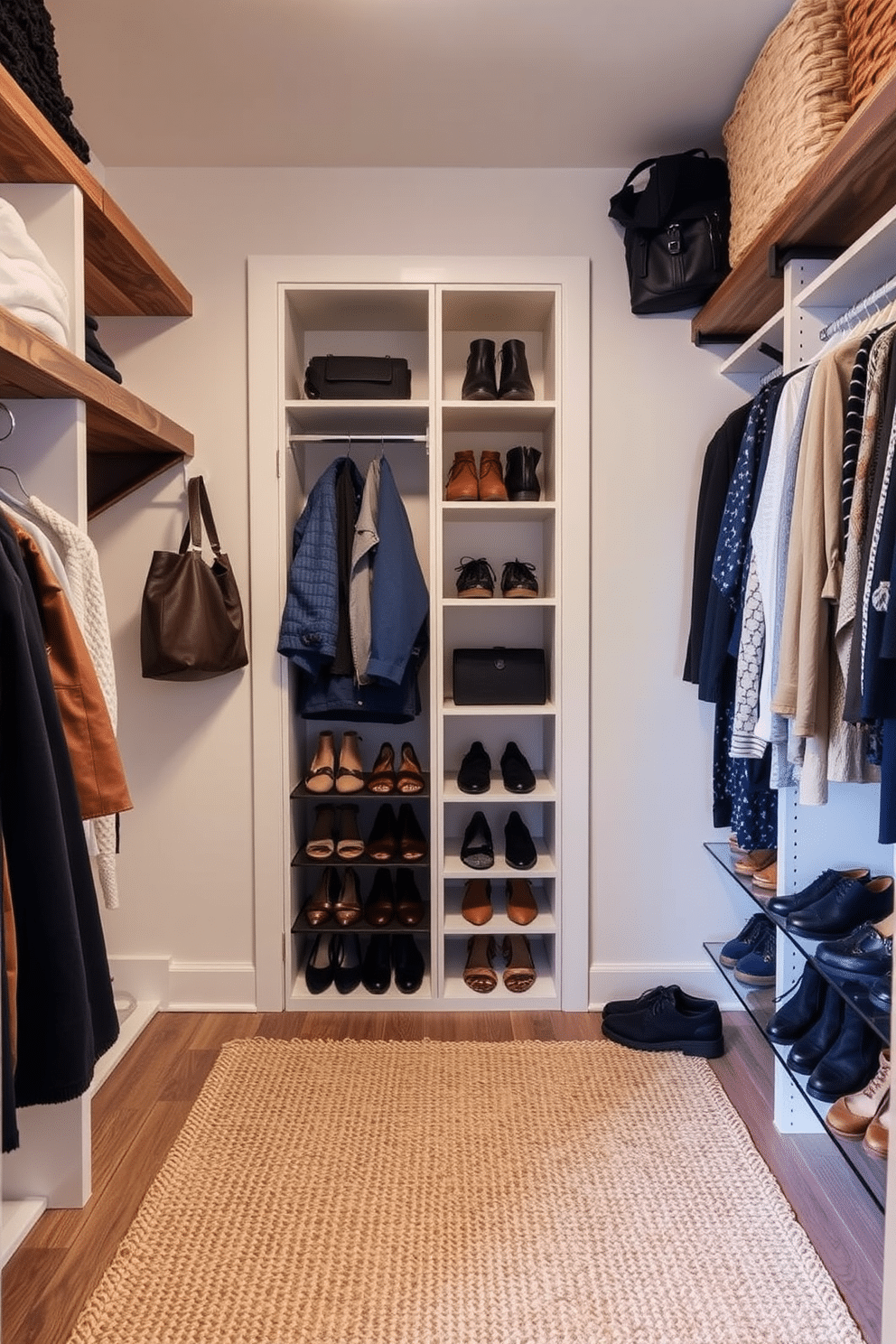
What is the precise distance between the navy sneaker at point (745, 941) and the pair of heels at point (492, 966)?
0.56 m

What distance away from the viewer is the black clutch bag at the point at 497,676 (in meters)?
2.42

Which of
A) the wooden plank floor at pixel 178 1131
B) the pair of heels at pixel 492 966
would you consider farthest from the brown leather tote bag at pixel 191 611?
the pair of heels at pixel 492 966

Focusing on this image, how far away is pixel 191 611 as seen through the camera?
228 cm

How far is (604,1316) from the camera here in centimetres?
136

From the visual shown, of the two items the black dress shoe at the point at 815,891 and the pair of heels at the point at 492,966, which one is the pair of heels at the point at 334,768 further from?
the black dress shoe at the point at 815,891

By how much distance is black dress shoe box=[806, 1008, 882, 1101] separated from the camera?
1.60 m

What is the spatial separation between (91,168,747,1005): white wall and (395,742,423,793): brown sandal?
46 cm

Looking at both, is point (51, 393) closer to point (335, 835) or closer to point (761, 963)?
point (335, 835)

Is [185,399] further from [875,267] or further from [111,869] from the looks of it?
[875,267]

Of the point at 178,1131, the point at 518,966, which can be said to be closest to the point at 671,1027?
the point at 518,966

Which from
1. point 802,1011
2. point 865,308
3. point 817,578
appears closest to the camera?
point 817,578

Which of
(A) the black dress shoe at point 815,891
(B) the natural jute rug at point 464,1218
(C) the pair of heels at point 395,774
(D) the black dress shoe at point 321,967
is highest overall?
(C) the pair of heels at point 395,774

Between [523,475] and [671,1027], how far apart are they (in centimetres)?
161

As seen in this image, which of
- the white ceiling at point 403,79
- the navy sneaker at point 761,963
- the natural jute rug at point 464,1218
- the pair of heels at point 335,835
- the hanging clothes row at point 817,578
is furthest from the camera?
the pair of heels at point 335,835
